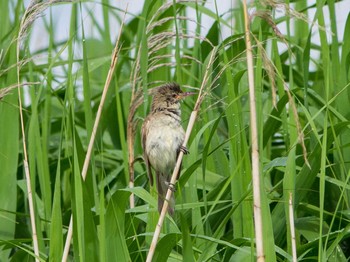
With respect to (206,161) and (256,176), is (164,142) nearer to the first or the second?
(206,161)

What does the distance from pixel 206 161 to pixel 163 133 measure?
0.23 metres

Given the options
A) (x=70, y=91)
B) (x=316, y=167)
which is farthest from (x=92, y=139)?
(x=316, y=167)

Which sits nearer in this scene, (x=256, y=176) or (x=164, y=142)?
(x=256, y=176)

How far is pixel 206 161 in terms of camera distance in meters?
4.10

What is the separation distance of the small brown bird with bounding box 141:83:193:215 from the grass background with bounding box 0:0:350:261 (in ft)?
0.28

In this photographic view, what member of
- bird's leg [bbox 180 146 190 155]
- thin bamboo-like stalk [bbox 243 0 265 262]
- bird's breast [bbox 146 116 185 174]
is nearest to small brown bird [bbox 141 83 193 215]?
bird's breast [bbox 146 116 185 174]

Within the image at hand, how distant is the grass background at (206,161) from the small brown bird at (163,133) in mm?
86

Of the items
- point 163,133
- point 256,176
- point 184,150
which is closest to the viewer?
point 256,176

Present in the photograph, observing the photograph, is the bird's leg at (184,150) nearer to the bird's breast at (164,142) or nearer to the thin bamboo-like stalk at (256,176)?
the bird's breast at (164,142)

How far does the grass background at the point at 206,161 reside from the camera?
10.5 feet

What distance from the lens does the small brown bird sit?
4.03 metres

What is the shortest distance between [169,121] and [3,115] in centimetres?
83

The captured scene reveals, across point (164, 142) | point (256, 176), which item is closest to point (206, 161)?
point (164, 142)

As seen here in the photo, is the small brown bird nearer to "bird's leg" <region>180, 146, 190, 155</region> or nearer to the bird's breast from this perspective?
the bird's breast
